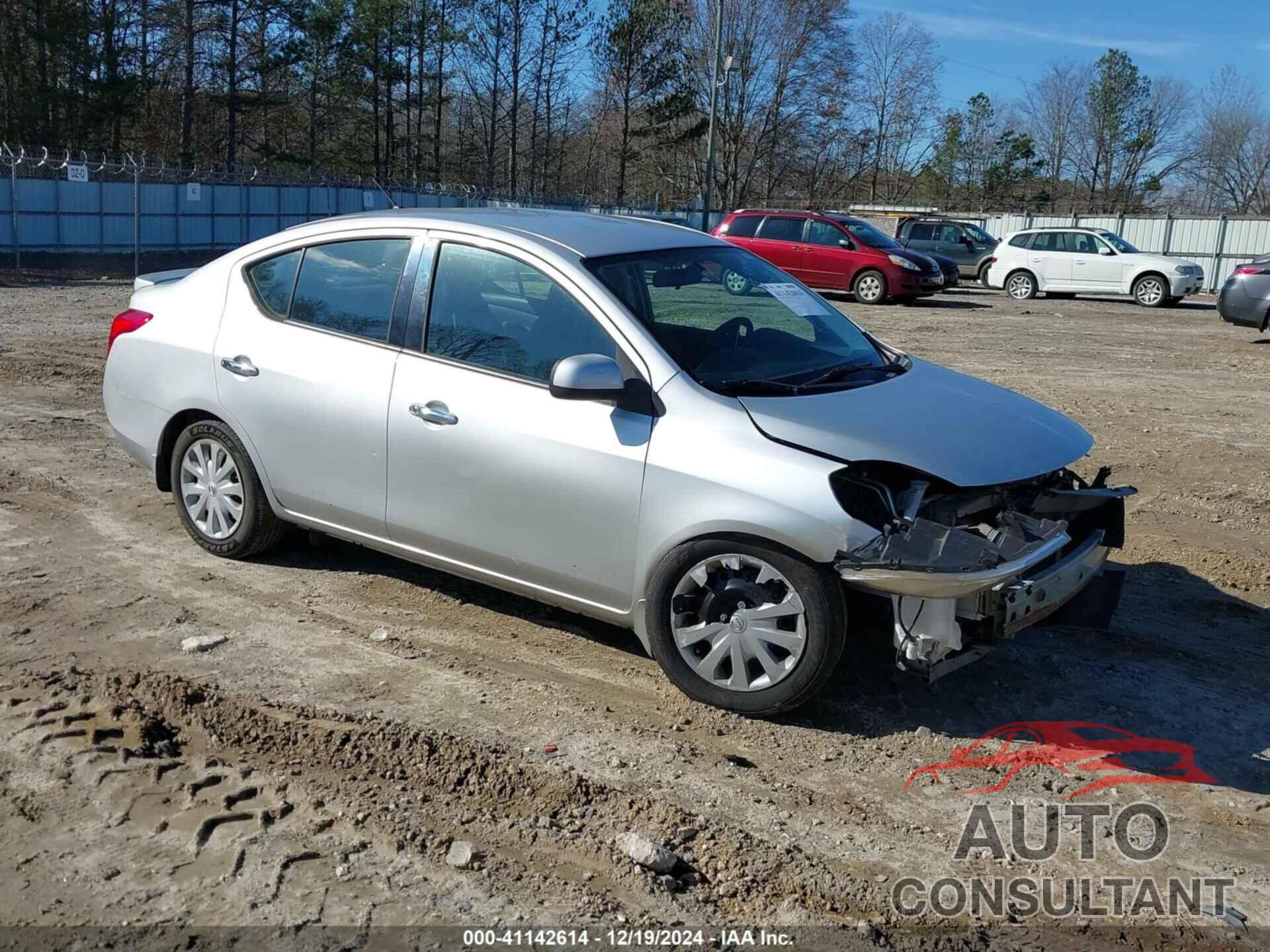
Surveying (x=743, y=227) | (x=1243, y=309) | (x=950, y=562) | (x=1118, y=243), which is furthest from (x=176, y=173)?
(x=950, y=562)

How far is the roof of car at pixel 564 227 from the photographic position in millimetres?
4949

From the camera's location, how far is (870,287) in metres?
23.4

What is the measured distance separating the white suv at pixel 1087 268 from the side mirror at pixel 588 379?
23965 millimetres

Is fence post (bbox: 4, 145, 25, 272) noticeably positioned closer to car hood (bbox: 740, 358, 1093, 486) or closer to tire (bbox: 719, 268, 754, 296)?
tire (bbox: 719, 268, 754, 296)

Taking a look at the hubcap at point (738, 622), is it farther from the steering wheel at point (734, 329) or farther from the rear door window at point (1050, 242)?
the rear door window at point (1050, 242)

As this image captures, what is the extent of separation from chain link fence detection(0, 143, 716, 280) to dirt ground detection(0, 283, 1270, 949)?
17.1 metres

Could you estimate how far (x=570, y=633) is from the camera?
5148 mm

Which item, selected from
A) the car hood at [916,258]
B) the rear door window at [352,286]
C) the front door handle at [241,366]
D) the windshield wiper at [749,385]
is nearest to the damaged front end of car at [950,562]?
the windshield wiper at [749,385]

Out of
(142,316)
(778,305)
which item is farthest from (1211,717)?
(142,316)

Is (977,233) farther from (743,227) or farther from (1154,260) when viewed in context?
(743,227)

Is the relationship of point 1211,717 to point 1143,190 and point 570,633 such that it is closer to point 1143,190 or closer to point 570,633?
point 570,633

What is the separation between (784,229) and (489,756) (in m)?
21.1

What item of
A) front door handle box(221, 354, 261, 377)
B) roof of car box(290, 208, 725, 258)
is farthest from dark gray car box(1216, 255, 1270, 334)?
front door handle box(221, 354, 261, 377)

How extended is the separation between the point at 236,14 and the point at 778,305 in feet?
141
